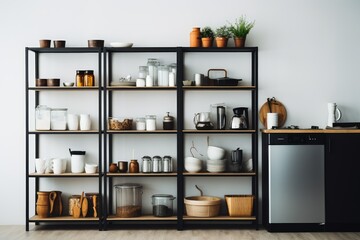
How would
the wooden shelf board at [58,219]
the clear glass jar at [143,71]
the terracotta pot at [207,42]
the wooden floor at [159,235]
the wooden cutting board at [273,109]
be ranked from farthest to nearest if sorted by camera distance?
the wooden cutting board at [273,109] < the clear glass jar at [143,71] < the terracotta pot at [207,42] < the wooden shelf board at [58,219] < the wooden floor at [159,235]

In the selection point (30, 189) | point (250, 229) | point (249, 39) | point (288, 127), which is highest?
point (249, 39)

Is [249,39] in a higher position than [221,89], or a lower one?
higher

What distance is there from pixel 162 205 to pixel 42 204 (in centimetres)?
140

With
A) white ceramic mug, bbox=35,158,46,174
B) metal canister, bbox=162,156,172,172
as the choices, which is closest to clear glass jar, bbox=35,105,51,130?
white ceramic mug, bbox=35,158,46,174

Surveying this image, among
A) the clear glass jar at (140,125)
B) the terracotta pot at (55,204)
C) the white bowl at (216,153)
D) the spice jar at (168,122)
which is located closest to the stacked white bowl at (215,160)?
the white bowl at (216,153)

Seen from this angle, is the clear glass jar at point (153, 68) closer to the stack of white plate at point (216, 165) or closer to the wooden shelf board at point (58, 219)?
the stack of white plate at point (216, 165)

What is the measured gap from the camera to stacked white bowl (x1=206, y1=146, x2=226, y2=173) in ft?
21.6

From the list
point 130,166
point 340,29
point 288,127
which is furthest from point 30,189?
point 340,29

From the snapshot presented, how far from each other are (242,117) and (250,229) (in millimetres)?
1310

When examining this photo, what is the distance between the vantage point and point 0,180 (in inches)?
272

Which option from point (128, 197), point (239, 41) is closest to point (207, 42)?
point (239, 41)

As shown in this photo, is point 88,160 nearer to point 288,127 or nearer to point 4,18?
point 4,18

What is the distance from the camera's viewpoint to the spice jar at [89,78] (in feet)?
21.8

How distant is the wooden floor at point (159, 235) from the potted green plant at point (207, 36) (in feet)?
7.14
